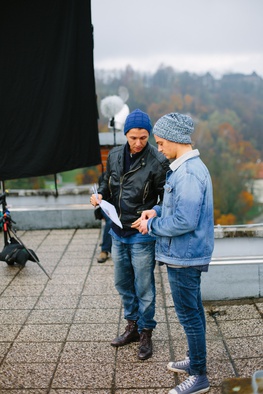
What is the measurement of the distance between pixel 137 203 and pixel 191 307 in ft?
2.71

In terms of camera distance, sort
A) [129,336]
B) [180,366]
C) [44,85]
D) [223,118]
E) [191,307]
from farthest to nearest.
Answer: [223,118]
[44,85]
[129,336]
[180,366]
[191,307]

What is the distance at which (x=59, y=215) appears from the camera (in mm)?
7086

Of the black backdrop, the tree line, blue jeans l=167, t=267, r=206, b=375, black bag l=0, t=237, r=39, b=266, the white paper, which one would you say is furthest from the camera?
the tree line

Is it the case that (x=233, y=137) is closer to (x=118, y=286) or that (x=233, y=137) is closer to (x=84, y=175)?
(x=84, y=175)

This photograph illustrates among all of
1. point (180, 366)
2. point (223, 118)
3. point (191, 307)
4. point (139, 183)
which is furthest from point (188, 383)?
point (223, 118)

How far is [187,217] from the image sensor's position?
2.39 meters

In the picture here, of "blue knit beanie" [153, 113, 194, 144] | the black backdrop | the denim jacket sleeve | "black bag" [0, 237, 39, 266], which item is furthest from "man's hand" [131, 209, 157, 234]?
"black bag" [0, 237, 39, 266]

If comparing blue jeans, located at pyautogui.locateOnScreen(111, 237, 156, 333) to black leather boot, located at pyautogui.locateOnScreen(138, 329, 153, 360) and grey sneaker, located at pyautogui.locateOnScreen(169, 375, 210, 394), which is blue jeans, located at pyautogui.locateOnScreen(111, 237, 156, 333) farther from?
grey sneaker, located at pyautogui.locateOnScreen(169, 375, 210, 394)

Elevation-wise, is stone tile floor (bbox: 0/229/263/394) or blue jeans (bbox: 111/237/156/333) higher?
blue jeans (bbox: 111/237/156/333)

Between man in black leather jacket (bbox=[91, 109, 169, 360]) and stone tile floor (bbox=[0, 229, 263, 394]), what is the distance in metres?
0.28

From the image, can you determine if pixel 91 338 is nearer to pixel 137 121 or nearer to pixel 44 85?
pixel 137 121

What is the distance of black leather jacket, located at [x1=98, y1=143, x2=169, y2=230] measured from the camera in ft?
9.78

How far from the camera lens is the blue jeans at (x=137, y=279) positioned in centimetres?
302

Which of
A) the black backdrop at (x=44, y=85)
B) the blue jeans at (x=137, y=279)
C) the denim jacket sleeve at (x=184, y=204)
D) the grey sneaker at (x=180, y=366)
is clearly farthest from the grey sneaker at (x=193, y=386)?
the black backdrop at (x=44, y=85)
